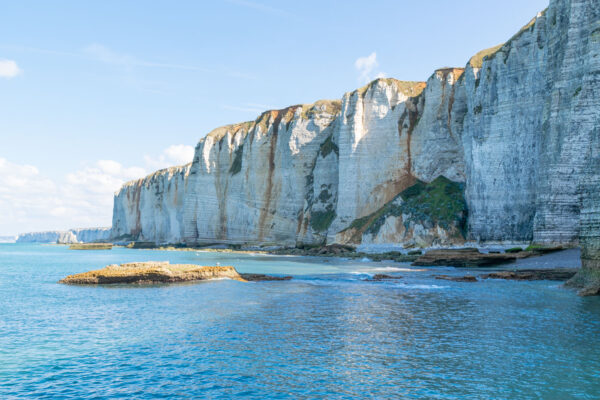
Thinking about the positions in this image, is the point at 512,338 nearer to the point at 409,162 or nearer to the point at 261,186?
the point at 409,162

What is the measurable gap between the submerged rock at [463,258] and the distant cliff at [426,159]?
4223mm

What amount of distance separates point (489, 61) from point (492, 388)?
60.7 m

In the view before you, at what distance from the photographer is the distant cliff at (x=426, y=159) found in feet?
143

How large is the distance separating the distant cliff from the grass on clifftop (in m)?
0.24

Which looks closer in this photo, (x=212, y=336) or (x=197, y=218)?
(x=212, y=336)

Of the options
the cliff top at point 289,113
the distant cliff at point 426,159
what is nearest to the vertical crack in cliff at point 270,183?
the distant cliff at point 426,159

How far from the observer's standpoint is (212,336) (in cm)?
1650

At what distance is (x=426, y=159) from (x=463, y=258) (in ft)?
115

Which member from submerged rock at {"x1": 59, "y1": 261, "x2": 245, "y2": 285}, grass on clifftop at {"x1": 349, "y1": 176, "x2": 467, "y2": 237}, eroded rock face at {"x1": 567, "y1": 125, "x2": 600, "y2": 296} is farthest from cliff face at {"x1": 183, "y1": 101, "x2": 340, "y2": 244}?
eroded rock face at {"x1": 567, "y1": 125, "x2": 600, "y2": 296}

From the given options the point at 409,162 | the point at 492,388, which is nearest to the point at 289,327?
the point at 492,388

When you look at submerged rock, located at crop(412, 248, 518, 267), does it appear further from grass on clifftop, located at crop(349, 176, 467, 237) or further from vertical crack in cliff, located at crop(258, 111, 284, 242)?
vertical crack in cliff, located at crop(258, 111, 284, 242)

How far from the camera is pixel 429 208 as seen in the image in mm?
71250

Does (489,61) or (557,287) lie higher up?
(489,61)

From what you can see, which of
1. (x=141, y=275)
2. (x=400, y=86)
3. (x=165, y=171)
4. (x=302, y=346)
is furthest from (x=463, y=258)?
(x=165, y=171)
